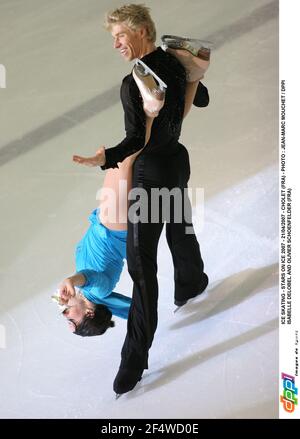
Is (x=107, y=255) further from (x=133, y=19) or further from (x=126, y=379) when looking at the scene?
(x=133, y=19)

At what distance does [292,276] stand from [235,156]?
0.59 m

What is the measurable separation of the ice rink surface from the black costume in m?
0.05

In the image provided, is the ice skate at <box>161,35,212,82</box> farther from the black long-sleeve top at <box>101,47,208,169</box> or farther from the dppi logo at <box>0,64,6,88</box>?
the dppi logo at <box>0,64,6,88</box>

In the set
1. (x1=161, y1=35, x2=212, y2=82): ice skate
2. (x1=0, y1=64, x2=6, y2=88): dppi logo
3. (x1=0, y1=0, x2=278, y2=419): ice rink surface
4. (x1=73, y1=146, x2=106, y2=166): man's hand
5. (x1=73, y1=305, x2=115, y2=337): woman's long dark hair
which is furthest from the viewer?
(x1=0, y1=64, x2=6, y2=88): dppi logo

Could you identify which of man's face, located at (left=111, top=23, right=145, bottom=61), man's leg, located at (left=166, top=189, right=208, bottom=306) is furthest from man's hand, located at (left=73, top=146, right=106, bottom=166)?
man's leg, located at (left=166, top=189, right=208, bottom=306)

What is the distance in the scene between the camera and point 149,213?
292 cm

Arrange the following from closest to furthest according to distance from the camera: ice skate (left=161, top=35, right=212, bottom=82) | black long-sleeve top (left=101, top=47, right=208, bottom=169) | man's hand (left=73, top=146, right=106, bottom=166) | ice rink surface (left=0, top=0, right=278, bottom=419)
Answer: man's hand (left=73, top=146, right=106, bottom=166)
black long-sleeve top (left=101, top=47, right=208, bottom=169)
ice skate (left=161, top=35, right=212, bottom=82)
ice rink surface (left=0, top=0, right=278, bottom=419)

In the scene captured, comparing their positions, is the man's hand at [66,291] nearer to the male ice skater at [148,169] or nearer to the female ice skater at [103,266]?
the female ice skater at [103,266]

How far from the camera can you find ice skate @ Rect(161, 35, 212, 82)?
112 inches

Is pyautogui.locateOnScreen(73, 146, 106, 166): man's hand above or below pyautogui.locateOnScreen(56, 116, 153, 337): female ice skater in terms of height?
above

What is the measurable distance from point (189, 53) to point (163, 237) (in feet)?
2.45

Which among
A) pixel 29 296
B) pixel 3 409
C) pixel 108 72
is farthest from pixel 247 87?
pixel 3 409

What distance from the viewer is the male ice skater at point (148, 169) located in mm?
2705

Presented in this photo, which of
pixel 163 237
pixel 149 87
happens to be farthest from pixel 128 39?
pixel 163 237
